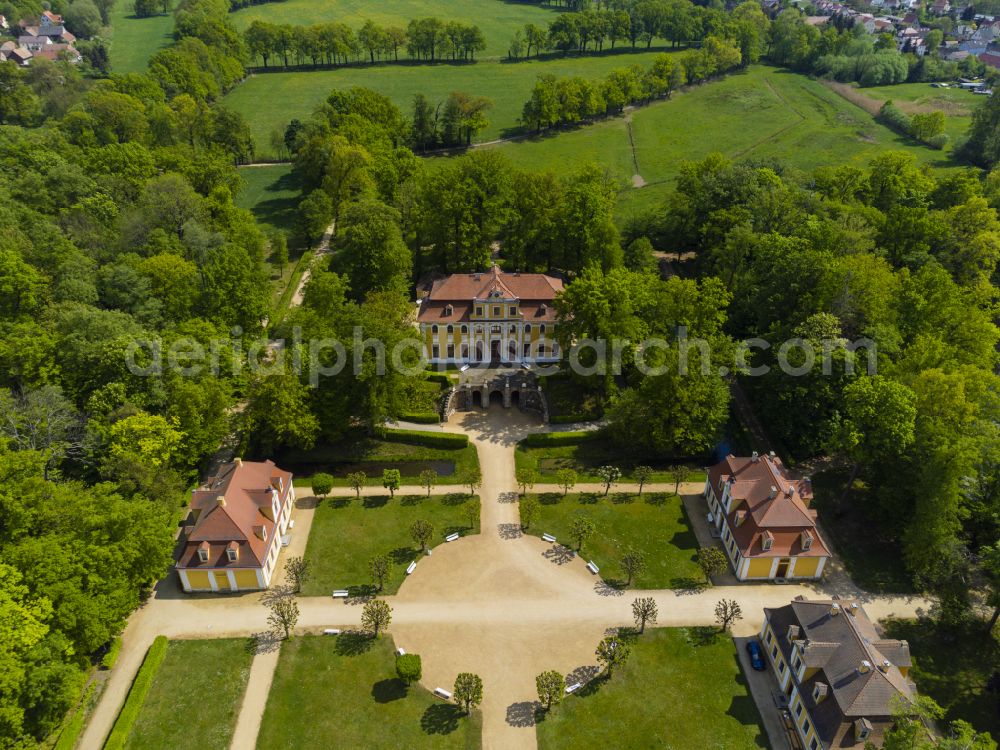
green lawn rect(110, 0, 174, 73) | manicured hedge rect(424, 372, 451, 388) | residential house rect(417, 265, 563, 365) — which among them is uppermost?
green lawn rect(110, 0, 174, 73)

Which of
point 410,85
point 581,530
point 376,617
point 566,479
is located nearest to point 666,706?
point 581,530

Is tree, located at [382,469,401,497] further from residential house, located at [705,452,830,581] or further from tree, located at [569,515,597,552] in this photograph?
residential house, located at [705,452,830,581]

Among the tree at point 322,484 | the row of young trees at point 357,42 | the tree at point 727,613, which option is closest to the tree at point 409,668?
the tree at point 322,484

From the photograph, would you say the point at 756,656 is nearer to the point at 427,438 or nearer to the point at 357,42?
the point at 427,438

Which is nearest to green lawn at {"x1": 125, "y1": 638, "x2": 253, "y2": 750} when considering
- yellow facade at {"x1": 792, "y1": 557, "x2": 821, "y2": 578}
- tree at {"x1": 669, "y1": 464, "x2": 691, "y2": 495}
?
tree at {"x1": 669, "y1": 464, "x2": 691, "y2": 495}

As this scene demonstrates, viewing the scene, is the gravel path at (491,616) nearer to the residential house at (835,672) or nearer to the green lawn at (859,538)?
the green lawn at (859,538)

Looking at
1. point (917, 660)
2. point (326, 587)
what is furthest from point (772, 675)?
point (326, 587)
